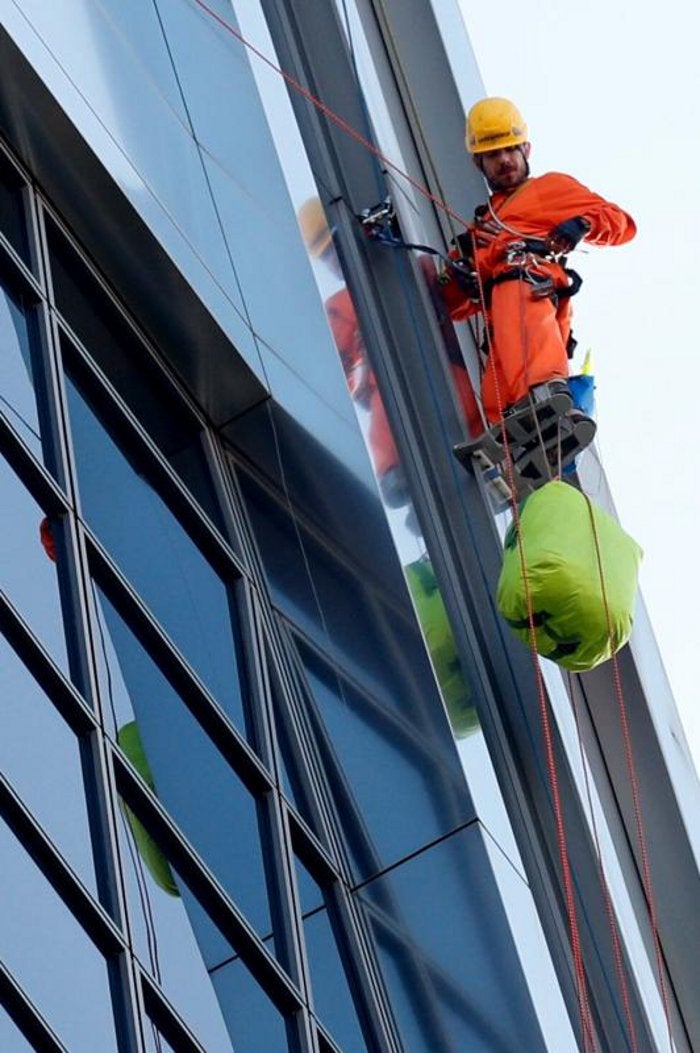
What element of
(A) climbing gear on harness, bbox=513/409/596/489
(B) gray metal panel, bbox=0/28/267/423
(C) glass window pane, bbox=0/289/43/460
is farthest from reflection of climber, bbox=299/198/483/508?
(C) glass window pane, bbox=0/289/43/460

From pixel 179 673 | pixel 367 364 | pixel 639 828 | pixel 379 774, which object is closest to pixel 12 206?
pixel 179 673

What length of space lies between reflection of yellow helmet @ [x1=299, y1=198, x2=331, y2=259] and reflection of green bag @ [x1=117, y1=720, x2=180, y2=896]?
13.8 feet

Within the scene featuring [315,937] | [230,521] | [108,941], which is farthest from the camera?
[230,521]

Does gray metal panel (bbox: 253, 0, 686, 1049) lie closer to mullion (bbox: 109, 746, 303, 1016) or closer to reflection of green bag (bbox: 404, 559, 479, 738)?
reflection of green bag (bbox: 404, 559, 479, 738)

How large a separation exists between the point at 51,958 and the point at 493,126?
7.73 m

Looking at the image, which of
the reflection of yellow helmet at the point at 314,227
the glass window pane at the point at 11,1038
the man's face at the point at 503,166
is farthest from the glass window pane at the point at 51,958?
the man's face at the point at 503,166

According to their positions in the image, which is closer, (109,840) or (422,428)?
(109,840)

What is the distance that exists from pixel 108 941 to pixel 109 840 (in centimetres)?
41

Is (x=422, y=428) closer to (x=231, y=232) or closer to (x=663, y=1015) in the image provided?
(x=231, y=232)

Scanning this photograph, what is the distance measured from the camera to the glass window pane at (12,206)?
1020cm

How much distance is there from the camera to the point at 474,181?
14773 millimetres

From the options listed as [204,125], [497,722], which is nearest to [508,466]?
[497,722]

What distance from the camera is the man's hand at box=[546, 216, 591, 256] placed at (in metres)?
13.4

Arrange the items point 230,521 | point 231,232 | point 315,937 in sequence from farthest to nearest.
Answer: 1. point 231,232
2. point 230,521
3. point 315,937
